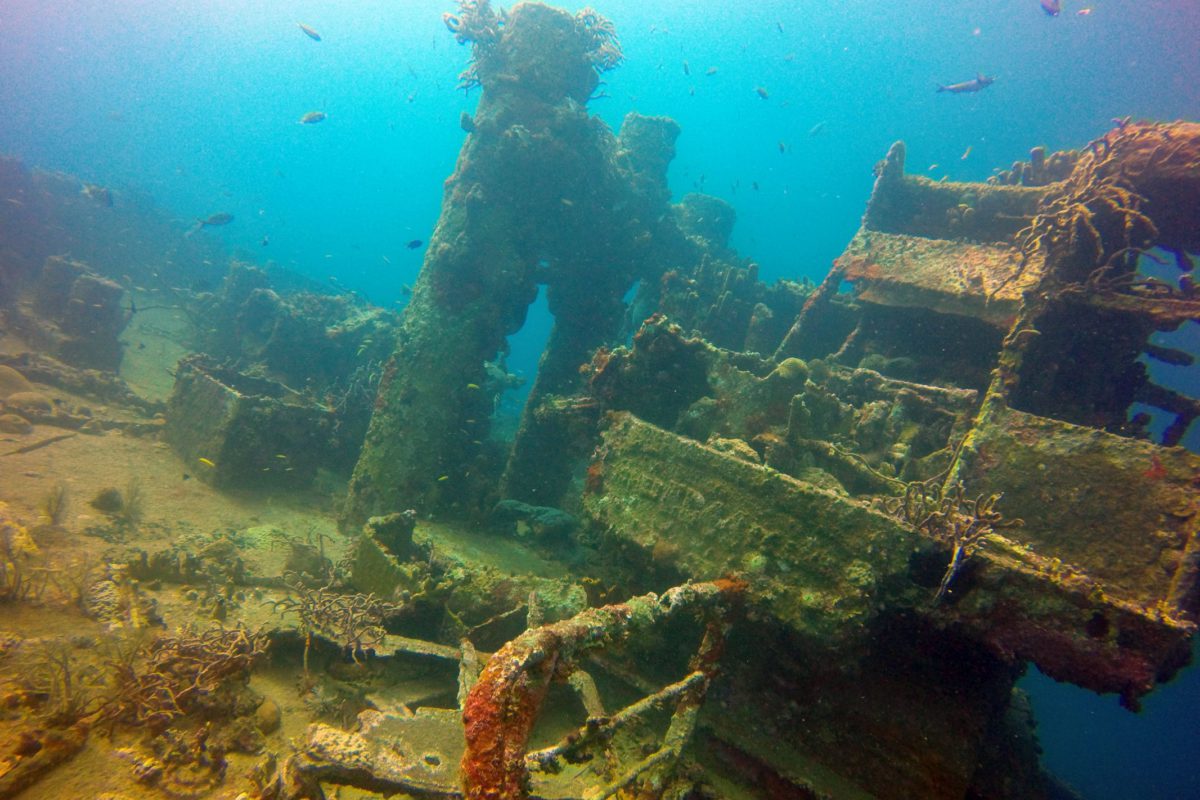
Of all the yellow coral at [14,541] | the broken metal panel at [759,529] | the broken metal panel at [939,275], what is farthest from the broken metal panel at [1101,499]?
the yellow coral at [14,541]

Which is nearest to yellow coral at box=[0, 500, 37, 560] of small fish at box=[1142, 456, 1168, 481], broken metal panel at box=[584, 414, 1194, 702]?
broken metal panel at box=[584, 414, 1194, 702]

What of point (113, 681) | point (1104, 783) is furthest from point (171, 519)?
point (1104, 783)

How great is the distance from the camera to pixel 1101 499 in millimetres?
4914

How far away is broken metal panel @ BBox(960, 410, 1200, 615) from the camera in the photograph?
444cm

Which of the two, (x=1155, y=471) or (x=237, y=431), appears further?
(x=237, y=431)

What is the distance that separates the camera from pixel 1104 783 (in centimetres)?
3086

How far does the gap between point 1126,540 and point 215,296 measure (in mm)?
24959

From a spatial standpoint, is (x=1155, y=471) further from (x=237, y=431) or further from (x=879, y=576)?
(x=237, y=431)

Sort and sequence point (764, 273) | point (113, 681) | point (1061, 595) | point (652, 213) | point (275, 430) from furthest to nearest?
point (764, 273) < point (652, 213) < point (275, 430) < point (113, 681) < point (1061, 595)

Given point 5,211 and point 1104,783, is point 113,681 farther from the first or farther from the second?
point 1104,783

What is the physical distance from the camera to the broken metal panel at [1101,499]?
4.44 metres

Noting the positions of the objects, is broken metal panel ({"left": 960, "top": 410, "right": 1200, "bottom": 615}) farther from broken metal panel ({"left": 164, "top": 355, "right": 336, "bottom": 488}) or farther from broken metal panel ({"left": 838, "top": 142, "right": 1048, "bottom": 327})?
broken metal panel ({"left": 164, "top": 355, "right": 336, "bottom": 488})

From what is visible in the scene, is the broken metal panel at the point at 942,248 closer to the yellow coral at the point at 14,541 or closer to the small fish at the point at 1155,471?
the small fish at the point at 1155,471

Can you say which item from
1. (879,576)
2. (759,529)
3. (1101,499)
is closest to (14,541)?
(759,529)
